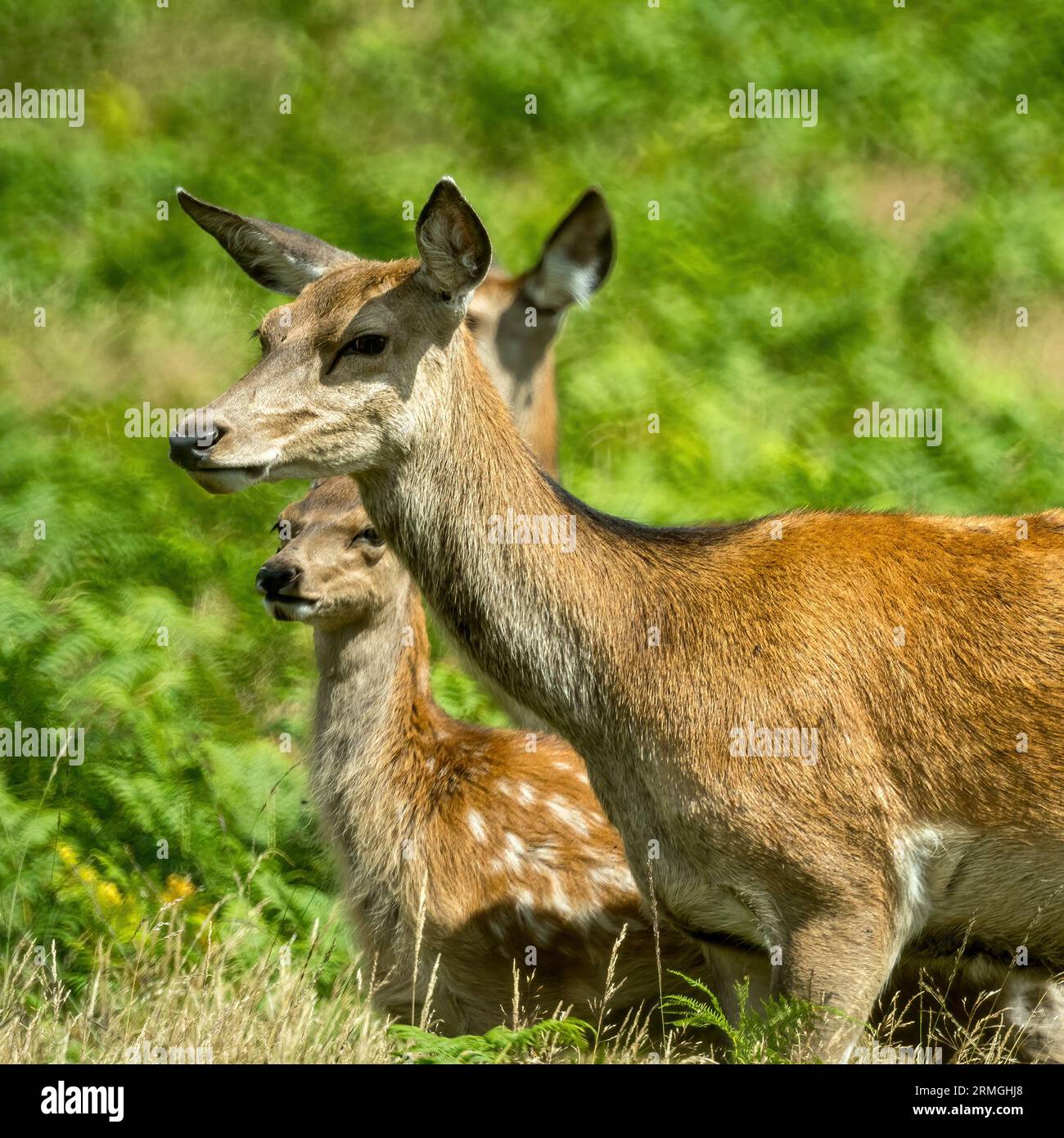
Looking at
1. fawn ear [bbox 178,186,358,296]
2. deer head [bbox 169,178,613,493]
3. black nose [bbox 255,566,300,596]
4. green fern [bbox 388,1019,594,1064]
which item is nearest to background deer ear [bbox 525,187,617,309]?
fawn ear [bbox 178,186,358,296]

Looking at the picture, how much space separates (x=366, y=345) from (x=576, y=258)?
10.9 feet

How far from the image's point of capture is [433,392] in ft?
19.2

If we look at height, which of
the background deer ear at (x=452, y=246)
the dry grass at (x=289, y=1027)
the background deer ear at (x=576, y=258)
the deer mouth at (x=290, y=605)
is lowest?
the dry grass at (x=289, y=1027)

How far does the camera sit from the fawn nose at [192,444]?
5.46m

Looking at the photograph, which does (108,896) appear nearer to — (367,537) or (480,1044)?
(367,537)

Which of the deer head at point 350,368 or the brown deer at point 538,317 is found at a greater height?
the brown deer at point 538,317

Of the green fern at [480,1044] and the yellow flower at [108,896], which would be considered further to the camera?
the yellow flower at [108,896]

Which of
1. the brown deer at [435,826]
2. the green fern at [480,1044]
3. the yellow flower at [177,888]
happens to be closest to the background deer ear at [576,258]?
the brown deer at [435,826]

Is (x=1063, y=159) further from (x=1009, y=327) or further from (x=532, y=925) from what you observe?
(x=532, y=925)

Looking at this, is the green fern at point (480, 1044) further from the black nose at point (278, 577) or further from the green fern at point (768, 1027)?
the black nose at point (278, 577)

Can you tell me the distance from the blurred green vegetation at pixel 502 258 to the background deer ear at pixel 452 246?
10.0ft

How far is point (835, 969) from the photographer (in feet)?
17.7

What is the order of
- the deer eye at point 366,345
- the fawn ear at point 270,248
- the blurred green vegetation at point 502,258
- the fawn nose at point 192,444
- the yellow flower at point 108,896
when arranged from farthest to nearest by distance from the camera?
the blurred green vegetation at point 502,258
the yellow flower at point 108,896
the fawn ear at point 270,248
the deer eye at point 366,345
the fawn nose at point 192,444

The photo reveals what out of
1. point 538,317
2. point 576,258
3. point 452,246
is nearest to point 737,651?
point 452,246
